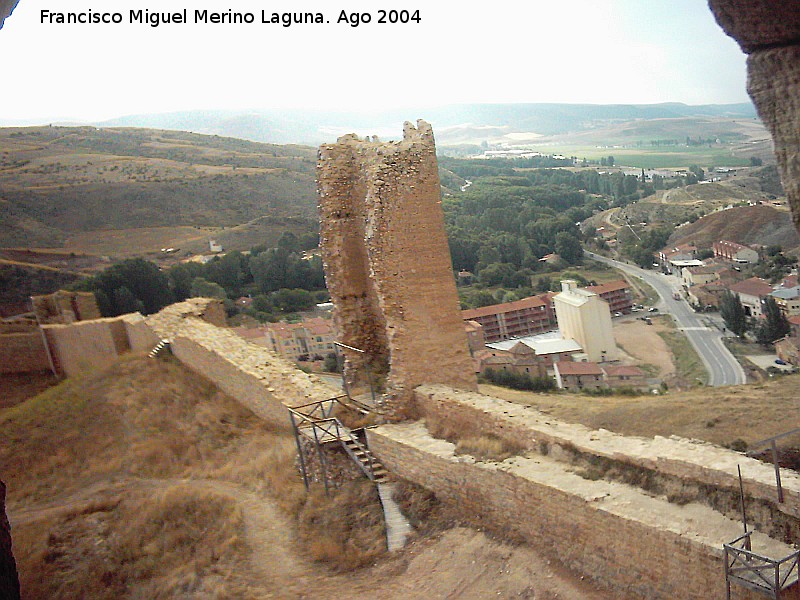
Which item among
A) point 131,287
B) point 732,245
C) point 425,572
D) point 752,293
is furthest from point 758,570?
point 732,245

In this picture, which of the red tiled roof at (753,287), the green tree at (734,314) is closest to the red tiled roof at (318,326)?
the green tree at (734,314)

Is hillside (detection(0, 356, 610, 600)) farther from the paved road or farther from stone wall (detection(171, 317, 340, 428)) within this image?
the paved road

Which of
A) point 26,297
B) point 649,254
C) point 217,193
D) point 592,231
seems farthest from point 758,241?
point 26,297

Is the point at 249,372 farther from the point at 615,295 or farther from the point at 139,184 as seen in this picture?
the point at 139,184

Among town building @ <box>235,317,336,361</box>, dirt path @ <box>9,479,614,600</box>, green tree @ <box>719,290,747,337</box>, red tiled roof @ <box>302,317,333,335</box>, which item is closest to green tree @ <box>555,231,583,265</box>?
green tree @ <box>719,290,747,337</box>

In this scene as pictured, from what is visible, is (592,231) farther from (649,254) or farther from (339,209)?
(339,209)

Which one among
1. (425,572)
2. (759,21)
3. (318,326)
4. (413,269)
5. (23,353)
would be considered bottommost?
(318,326)
